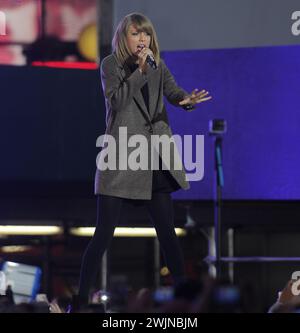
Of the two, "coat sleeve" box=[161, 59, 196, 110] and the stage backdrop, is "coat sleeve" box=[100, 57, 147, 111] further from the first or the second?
the stage backdrop

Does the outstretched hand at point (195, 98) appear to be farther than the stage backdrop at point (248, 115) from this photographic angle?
No

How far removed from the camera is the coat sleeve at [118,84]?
4.61 meters

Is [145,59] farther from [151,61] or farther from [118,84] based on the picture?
[118,84]

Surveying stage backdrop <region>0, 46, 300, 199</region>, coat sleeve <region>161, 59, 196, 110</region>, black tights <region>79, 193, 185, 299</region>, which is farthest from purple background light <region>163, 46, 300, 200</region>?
black tights <region>79, 193, 185, 299</region>

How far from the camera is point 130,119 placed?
4777 mm

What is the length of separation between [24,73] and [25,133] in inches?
21.4

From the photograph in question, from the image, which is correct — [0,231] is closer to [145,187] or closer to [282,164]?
[282,164]

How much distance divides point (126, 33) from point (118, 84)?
0.25m

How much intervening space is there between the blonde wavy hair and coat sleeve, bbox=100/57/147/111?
0.06 metres

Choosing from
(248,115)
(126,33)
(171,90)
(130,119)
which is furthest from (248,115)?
(126,33)

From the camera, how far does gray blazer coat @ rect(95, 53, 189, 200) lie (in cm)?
471

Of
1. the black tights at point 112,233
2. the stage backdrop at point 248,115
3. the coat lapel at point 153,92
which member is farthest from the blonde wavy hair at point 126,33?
the stage backdrop at point 248,115

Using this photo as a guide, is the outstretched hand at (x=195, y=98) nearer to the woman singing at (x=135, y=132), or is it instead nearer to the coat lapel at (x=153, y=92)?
Answer: the woman singing at (x=135, y=132)
